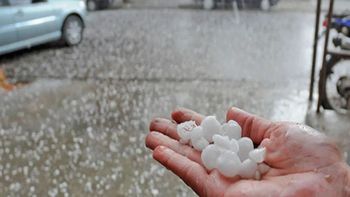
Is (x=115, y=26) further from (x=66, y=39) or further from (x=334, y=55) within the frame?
(x=334, y=55)

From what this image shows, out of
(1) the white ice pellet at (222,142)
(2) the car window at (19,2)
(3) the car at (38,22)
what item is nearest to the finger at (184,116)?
(1) the white ice pellet at (222,142)

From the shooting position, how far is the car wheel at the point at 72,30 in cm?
849

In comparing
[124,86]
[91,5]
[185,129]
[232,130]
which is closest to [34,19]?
[124,86]

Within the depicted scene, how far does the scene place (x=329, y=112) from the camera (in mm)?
4914

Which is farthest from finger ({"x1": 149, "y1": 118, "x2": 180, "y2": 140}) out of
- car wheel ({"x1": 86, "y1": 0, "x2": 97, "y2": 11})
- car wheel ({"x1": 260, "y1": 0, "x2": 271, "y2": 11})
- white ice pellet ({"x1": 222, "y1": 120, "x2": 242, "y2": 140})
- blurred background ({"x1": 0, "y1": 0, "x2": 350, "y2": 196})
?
car wheel ({"x1": 86, "y1": 0, "x2": 97, "y2": 11})

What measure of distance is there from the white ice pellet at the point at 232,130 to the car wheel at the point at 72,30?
22.5ft

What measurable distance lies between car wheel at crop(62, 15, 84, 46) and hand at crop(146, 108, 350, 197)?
267 inches

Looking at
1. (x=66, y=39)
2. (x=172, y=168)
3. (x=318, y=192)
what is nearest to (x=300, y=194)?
(x=318, y=192)

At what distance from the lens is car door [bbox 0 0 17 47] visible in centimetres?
699

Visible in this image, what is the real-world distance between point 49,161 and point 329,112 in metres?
2.98

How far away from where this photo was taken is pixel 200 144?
6.87ft

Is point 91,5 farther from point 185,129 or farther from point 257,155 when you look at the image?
point 257,155

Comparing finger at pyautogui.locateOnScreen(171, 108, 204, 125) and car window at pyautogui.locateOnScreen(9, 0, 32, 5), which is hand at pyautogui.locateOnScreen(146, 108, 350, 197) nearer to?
finger at pyautogui.locateOnScreen(171, 108, 204, 125)

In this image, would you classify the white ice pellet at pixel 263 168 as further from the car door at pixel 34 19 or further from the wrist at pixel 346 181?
the car door at pixel 34 19
